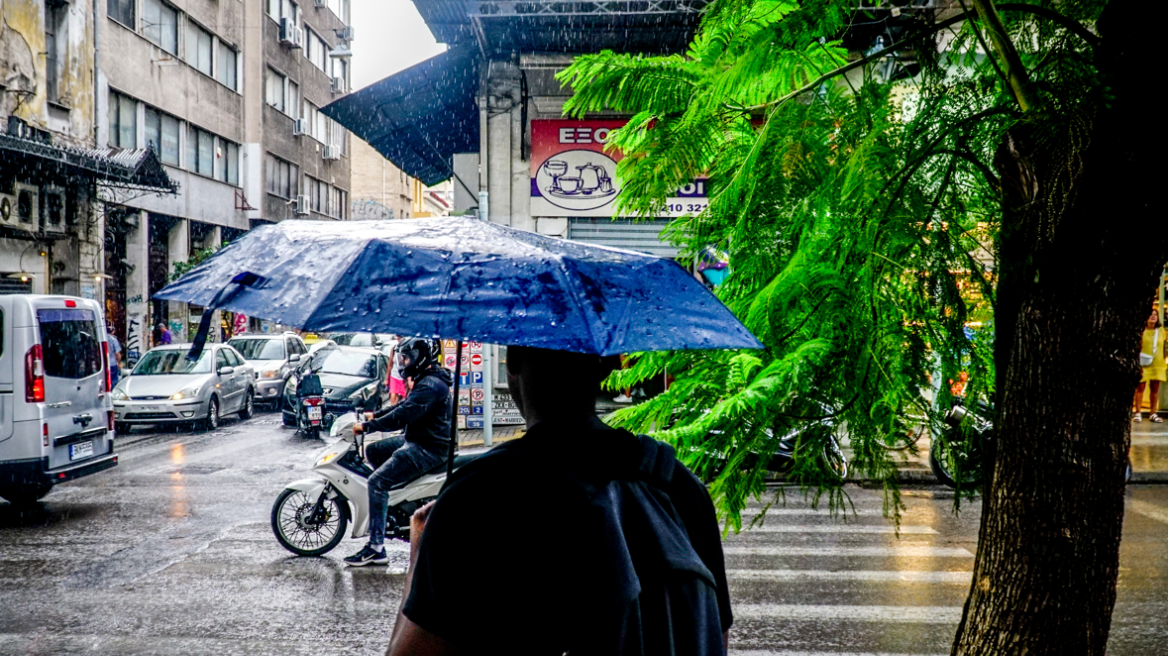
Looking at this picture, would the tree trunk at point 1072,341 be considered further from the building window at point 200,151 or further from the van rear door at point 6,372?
the building window at point 200,151

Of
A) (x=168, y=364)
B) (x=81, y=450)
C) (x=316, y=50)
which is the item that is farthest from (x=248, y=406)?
(x=316, y=50)

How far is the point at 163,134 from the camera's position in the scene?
95.4ft

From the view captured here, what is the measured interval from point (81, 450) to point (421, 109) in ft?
28.0

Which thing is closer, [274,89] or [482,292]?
[482,292]

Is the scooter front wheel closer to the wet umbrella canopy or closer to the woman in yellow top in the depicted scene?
the wet umbrella canopy

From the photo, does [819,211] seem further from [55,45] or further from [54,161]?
[55,45]

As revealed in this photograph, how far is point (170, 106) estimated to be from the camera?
2930 cm

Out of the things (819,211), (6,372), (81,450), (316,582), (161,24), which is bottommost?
(316,582)

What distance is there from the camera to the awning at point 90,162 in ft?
61.8

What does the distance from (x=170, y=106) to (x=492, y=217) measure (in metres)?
18.3

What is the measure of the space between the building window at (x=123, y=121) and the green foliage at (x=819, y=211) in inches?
1056

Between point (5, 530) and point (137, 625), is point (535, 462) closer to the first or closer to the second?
point (137, 625)

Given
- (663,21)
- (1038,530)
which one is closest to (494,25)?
(663,21)

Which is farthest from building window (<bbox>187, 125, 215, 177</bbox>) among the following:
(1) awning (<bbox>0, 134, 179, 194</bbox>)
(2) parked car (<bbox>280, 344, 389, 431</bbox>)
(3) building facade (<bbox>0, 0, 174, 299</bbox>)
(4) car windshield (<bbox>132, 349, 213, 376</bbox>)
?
(2) parked car (<bbox>280, 344, 389, 431</bbox>)
